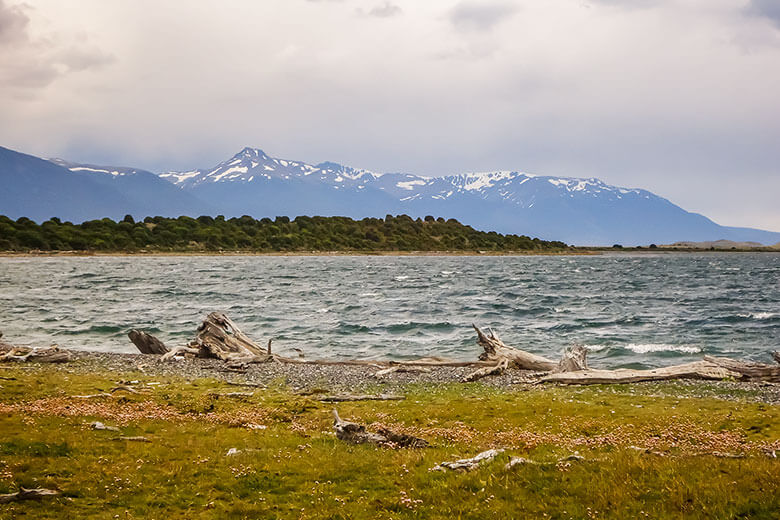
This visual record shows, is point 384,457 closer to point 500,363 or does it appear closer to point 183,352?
point 500,363

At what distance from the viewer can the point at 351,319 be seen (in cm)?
5894

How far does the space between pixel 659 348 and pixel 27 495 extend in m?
40.4

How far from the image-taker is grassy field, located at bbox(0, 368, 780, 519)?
1144 centimetres

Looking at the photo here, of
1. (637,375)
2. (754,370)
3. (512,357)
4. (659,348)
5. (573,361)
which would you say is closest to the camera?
(754,370)

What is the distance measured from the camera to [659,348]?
41.6 metres

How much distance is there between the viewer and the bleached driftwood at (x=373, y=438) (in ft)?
55.5

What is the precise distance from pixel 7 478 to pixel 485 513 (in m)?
10.4

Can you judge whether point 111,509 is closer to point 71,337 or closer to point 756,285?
point 71,337

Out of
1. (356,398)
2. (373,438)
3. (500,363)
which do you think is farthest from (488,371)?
(373,438)

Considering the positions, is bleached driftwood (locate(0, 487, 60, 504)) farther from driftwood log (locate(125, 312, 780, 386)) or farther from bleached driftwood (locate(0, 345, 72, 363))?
bleached driftwood (locate(0, 345, 72, 363))

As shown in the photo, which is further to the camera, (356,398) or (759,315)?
(759,315)

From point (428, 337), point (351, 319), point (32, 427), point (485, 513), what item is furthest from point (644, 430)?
point (351, 319)

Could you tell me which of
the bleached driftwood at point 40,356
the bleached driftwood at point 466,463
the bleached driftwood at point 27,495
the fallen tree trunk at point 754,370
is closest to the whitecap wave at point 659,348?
the fallen tree trunk at point 754,370

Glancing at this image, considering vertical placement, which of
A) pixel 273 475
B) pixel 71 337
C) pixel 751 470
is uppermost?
pixel 751 470
